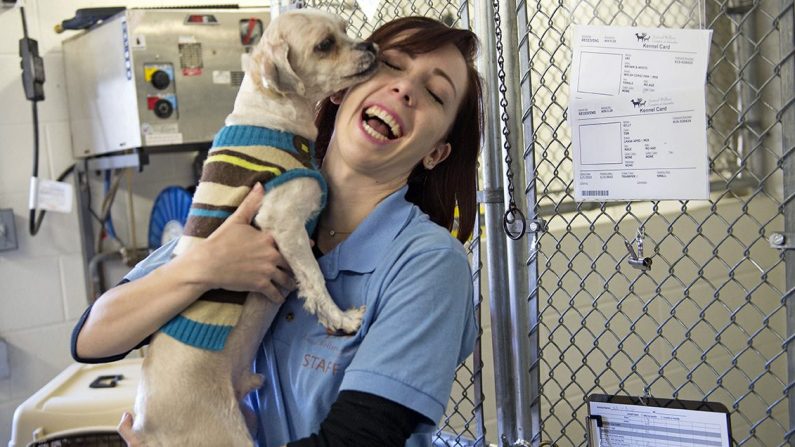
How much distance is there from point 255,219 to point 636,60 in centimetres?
64

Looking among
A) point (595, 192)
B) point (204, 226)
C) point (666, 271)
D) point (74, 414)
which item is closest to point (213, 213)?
point (204, 226)

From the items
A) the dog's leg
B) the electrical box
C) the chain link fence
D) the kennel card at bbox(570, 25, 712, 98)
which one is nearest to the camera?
the kennel card at bbox(570, 25, 712, 98)

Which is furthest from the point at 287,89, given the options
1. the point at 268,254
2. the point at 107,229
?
the point at 107,229

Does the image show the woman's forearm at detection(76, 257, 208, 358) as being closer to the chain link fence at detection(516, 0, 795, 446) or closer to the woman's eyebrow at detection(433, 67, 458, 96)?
the woman's eyebrow at detection(433, 67, 458, 96)

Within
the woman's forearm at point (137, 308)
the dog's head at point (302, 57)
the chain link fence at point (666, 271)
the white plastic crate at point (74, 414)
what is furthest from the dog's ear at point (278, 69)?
the chain link fence at point (666, 271)

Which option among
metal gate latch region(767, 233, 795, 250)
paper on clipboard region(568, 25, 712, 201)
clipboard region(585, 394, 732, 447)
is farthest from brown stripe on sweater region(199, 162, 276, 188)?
metal gate latch region(767, 233, 795, 250)

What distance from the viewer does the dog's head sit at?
1.27 meters

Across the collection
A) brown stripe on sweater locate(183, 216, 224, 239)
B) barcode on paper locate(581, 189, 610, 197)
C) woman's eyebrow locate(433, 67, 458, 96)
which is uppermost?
woman's eyebrow locate(433, 67, 458, 96)

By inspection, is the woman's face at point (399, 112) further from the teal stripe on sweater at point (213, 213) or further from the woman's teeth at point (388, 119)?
the teal stripe on sweater at point (213, 213)

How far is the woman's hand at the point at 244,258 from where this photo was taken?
1.09 m

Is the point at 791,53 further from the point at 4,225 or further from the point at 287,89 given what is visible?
the point at 4,225

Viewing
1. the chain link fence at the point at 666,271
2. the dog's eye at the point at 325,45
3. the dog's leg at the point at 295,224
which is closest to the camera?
the dog's leg at the point at 295,224

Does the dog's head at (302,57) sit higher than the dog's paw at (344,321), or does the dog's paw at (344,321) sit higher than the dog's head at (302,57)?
the dog's head at (302,57)

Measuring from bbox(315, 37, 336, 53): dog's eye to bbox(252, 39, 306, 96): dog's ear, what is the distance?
0.05 metres
